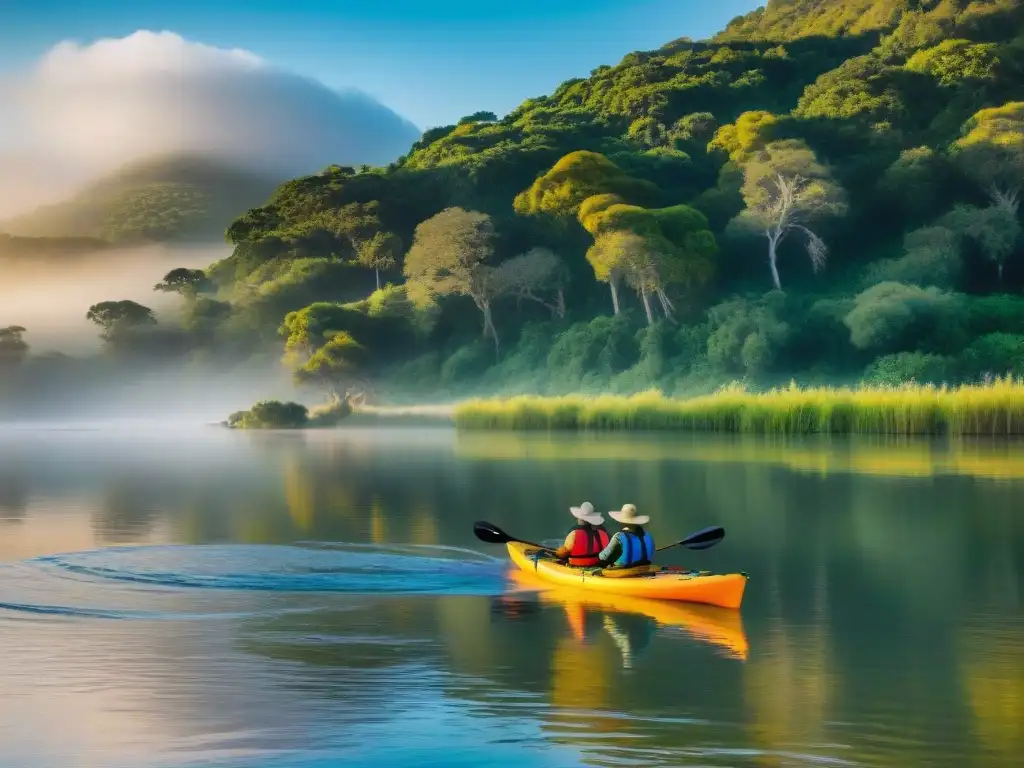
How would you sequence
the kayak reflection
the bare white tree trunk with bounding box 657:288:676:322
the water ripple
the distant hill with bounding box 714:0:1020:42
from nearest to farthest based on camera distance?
the kayak reflection
the water ripple
the bare white tree trunk with bounding box 657:288:676:322
the distant hill with bounding box 714:0:1020:42

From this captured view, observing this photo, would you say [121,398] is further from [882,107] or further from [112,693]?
[112,693]

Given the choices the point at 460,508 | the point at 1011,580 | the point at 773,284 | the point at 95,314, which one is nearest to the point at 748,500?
the point at 460,508

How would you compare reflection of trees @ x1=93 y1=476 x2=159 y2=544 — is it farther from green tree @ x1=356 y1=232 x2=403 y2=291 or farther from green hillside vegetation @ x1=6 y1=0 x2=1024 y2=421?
green tree @ x1=356 y1=232 x2=403 y2=291

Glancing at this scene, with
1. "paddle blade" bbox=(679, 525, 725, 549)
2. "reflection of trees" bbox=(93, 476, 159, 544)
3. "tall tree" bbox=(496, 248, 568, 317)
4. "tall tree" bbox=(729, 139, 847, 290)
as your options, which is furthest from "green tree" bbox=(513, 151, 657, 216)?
"paddle blade" bbox=(679, 525, 725, 549)

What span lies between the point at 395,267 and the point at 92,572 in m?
51.9

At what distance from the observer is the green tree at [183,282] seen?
232 ft

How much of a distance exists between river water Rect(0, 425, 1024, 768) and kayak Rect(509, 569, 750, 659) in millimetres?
47

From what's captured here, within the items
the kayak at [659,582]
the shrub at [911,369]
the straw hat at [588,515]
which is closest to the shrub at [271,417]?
the shrub at [911,369]

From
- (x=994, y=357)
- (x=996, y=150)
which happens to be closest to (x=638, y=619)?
(x=994, y=357)

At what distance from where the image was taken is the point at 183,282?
2798 inches

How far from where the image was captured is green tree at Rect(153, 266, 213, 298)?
232 ft

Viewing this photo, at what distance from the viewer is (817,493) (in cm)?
2072

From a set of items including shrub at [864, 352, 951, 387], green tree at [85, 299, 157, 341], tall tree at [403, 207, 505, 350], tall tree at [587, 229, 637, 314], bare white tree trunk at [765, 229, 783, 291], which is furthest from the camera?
green tree at [85, 299, 157, 341]

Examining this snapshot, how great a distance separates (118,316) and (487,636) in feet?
199
